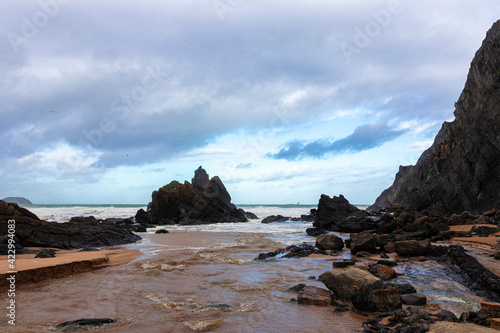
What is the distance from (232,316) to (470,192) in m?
35.8

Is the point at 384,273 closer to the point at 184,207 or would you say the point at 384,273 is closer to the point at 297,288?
the point at 297,288

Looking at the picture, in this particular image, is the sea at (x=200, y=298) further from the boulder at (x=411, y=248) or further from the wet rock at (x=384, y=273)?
the boulder at (x=411, y=248)

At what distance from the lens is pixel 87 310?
6.23 metres

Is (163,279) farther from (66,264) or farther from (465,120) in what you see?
(465,120)

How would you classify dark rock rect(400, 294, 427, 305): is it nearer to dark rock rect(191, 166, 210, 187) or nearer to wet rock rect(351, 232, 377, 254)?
wet rock rect(351, 232, 377, 254)

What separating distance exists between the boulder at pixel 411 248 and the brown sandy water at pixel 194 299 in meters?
1.81

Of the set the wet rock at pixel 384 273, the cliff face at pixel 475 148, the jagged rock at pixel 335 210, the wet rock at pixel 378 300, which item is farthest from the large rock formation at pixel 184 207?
the wet rock at pixel 378 300

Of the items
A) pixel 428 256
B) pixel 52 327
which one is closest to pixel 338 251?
pixel 428 256

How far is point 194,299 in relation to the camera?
7.05 meters

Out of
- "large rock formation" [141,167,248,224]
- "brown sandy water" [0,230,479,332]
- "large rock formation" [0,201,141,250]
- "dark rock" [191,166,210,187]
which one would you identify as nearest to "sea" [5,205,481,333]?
"brown sandy water" [0,230,479,332]

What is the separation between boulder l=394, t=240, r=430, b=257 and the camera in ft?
41.1

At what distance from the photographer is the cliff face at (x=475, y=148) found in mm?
30188

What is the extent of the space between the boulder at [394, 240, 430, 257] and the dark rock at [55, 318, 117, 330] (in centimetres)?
1139

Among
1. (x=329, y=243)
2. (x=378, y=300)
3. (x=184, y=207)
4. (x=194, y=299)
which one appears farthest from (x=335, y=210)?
(x=194, y=299)
